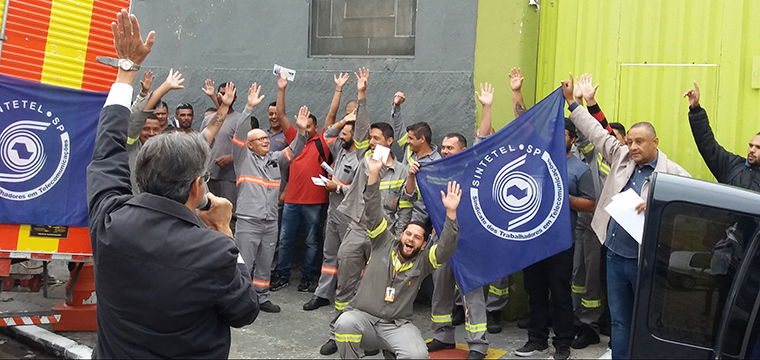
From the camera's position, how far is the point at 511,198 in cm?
584

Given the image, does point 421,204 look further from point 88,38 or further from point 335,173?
point 88,38

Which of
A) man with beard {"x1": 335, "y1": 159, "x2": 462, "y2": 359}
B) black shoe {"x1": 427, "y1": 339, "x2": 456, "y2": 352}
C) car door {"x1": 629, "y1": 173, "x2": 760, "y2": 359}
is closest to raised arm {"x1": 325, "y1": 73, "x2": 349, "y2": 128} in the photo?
man with beard {"x1": 335, "y1": 159, "x2": 462, "y2": 359}

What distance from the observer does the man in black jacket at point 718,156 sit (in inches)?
219

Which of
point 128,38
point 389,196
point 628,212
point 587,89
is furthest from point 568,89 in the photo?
point 128,38

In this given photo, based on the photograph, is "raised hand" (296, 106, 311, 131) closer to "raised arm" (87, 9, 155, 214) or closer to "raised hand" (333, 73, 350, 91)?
"raised hand" (333, 73, 350, 91)

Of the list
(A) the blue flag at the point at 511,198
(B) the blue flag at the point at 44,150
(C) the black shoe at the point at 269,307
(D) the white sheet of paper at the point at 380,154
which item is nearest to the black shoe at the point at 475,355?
(A) the blue flag at the point at 511,198

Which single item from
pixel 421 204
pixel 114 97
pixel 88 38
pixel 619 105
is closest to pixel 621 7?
pixel 619 105

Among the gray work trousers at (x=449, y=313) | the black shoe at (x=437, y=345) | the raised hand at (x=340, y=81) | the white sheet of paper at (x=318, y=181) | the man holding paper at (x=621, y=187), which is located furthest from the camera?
the raised hand at (x=340, y=81)

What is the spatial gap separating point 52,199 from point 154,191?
3.79 m

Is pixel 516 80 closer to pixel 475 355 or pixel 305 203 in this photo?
pixel 475 355

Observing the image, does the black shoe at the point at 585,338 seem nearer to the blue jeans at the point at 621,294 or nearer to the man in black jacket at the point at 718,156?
the blue jeans at the point at 621,294

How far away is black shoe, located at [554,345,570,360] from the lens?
5.97m

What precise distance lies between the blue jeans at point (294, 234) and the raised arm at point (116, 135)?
17.2 feet

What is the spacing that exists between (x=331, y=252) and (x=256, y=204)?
959 mm
